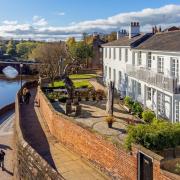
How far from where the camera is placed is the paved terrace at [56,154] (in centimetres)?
1459

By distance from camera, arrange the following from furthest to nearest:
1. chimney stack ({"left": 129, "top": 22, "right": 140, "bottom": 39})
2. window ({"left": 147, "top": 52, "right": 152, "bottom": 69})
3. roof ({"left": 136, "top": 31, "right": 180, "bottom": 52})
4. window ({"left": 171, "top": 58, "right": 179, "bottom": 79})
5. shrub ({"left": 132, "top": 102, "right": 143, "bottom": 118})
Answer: chimney stack ({"left": 129, "top": 22, "right": 140, "bottom": 39})
window ({"left": 147, "top": 52, "right": 152, "bottom": 69})
shrub ({"left": 132, "top": 102, "right": 143, "bottom": 118})
roof ({"left": 136, "top": 31, "right": 180, "bottom": 52})
window ({"left": 171, "top": 58, "right": 179, "bottom": 79})

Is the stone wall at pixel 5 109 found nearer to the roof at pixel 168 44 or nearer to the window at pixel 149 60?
the roof at pixel 168 44

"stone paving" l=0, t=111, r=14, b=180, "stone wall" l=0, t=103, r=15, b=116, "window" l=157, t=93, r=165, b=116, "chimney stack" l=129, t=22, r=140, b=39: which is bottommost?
"stone paving" l=0, t=111, r=14, b=180

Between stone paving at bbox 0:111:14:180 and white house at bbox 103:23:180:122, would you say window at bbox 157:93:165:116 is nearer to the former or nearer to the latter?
white house at bbox 103:23:180:122

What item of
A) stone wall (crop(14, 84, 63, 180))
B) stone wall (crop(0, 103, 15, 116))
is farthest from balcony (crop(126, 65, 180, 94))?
stone wall (crop(0, 103, 15, 116))

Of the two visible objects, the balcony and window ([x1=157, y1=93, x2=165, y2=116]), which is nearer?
the balcony

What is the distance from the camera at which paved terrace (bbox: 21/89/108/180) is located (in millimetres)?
14595

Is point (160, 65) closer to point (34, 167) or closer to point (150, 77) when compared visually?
point (150, 77)

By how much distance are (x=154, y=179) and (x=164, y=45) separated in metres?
15.0

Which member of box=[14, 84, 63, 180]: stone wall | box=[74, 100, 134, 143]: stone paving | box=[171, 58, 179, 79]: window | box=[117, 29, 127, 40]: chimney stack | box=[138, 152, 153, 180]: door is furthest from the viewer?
box=[117, 29, 127, 40]: chimney stack

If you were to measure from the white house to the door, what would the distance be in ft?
32.0

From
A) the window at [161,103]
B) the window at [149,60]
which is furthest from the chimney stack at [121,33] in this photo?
the window at [161,103]

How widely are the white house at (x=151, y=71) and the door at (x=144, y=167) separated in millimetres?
9762

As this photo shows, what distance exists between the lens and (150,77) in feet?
82.5
